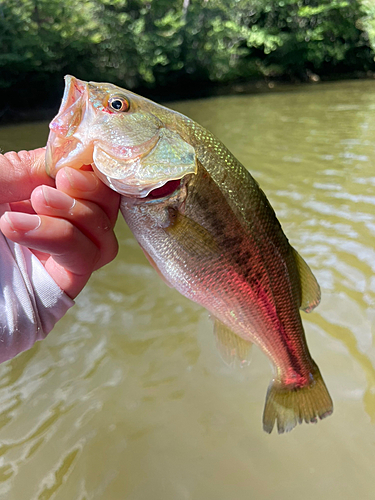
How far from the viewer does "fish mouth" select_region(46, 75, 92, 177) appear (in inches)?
44.0

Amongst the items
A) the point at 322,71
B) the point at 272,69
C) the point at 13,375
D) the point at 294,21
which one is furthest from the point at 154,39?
the point at 13,375

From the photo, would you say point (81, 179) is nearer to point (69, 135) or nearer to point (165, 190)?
point (69, 135)

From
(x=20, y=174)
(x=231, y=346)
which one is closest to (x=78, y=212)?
(x=20, y=174)

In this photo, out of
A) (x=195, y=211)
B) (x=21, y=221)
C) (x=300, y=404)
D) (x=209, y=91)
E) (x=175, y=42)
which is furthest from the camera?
(x=209, y=91)

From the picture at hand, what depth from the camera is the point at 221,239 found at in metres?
1.35

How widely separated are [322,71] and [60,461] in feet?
90.1

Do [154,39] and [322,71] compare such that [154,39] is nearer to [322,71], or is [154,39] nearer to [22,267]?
[322,71]

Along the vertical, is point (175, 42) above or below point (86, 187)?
above

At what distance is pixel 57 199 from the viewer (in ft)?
3.69

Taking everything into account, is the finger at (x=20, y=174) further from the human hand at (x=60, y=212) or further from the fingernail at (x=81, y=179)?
the fingernail at (x=81, y=179)

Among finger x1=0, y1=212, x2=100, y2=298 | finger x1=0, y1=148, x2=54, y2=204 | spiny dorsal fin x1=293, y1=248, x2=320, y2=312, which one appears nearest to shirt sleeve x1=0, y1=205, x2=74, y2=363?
finger x1=0, y1=212, x2=100, y2=298

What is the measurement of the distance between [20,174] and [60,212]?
0.84 feet

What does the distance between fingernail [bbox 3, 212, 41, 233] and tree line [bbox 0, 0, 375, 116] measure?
14153mm

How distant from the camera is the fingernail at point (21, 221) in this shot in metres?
1.06
